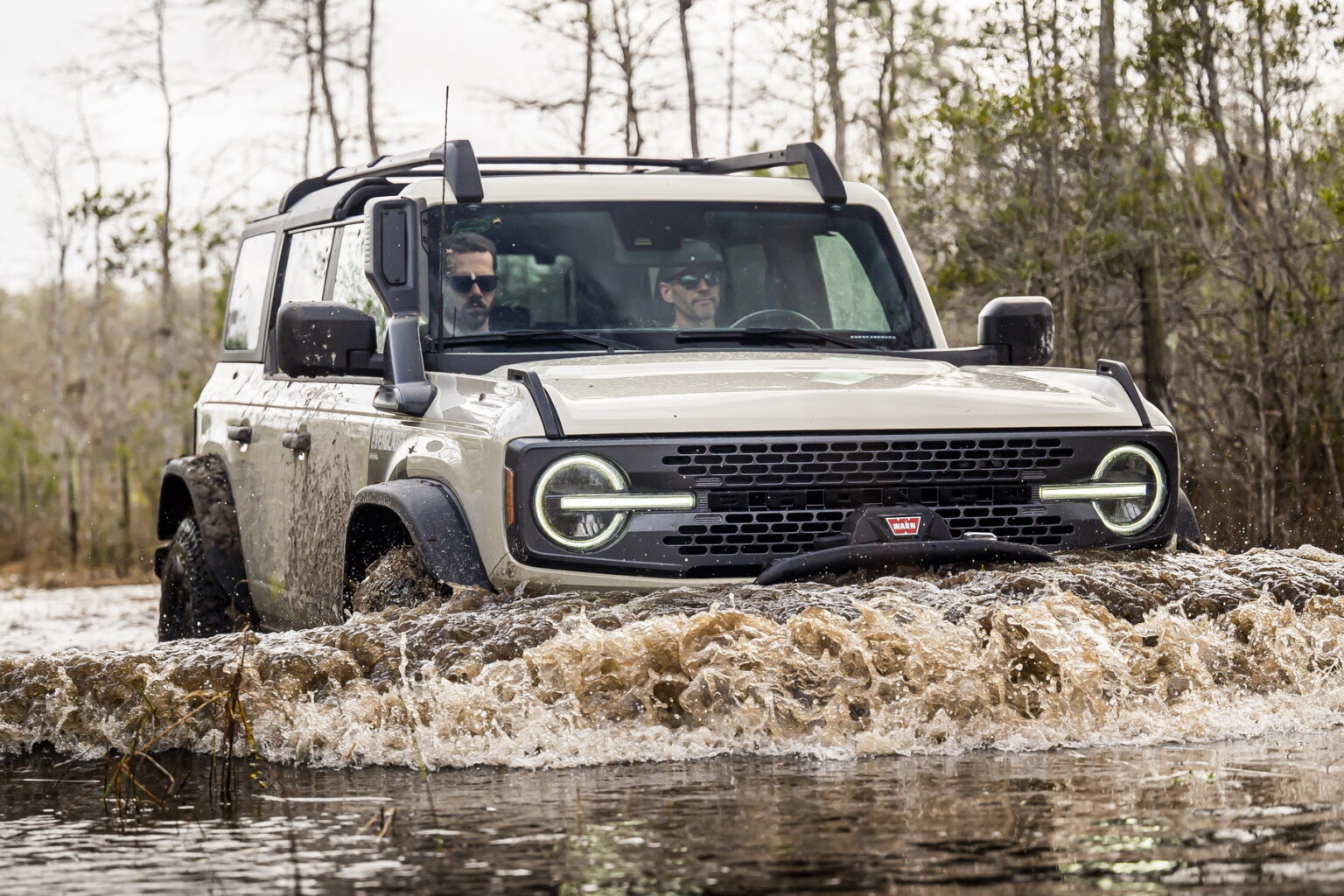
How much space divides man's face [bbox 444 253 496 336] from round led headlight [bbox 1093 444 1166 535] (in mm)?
1983

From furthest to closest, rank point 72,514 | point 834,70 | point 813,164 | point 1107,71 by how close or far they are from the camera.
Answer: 1. point 834,70
2. point 72,514
3. point 1107,71
4. point 813,164

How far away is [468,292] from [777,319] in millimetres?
Answer: 1035

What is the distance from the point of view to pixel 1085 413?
20.0ft

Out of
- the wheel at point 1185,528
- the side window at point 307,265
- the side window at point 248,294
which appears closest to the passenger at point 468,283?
the side window at point 307,265

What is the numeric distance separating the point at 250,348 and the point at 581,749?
387 cm

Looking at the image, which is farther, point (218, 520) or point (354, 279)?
point (218, 520)

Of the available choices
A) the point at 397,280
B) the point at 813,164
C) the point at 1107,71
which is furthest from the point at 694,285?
the point at 1107,71

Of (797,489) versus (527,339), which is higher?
(527,339)

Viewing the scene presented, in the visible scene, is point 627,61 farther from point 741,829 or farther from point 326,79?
point 741,829

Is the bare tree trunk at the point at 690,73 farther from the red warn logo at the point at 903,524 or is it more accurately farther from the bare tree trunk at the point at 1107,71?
the red warn logo at the point at 903,524

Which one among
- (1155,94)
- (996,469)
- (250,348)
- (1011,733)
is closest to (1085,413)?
(996,469)

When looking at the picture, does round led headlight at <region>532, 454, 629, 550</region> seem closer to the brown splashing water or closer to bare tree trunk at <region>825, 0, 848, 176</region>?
the brown splashing water

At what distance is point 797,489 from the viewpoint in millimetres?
5723

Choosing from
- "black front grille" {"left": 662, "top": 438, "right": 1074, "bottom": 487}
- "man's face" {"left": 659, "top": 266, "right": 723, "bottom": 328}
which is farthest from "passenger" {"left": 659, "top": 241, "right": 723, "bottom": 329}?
"black front grille" {"left": 662, "top": 438, "right": 1074, "bottom": 487}
